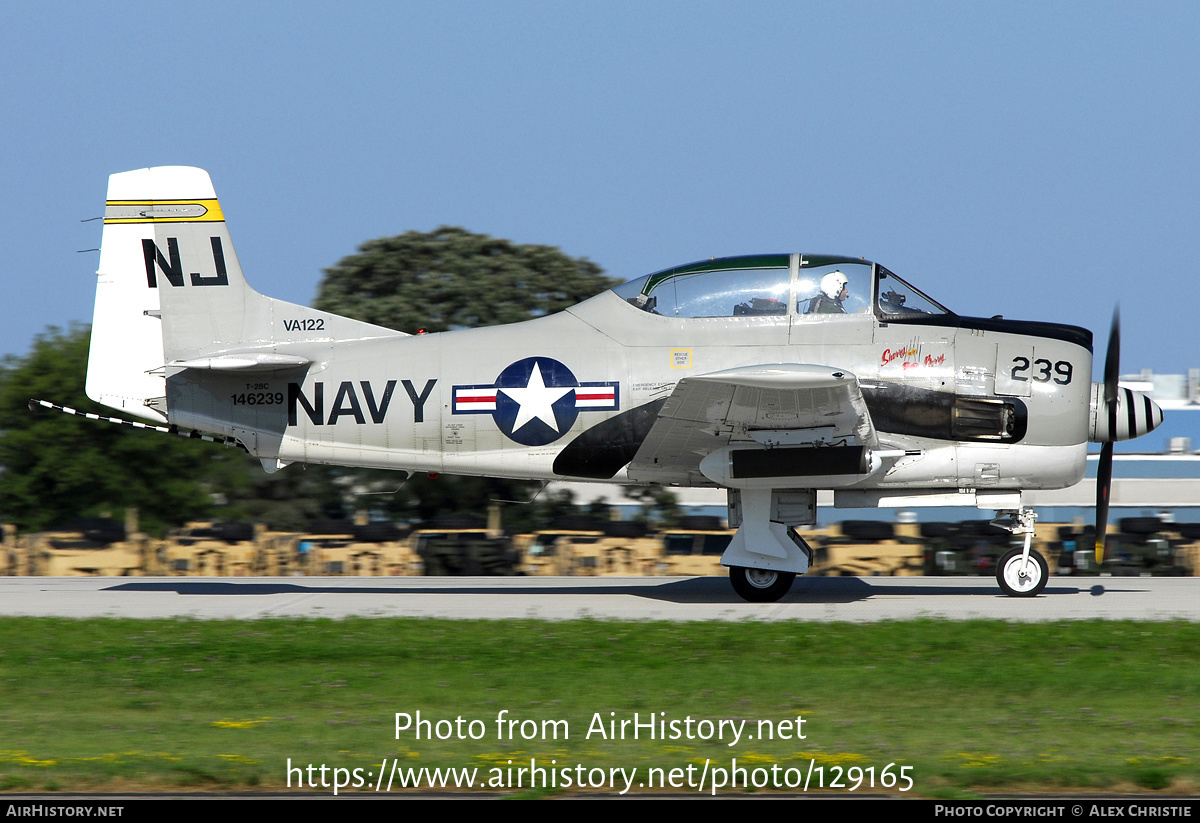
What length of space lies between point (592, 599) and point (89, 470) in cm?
1609

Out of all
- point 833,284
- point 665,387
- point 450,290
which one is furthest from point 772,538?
point 450,290

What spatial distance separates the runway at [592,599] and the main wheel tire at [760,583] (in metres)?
0.11

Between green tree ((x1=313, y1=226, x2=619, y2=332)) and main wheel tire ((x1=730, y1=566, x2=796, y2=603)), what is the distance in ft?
39.0

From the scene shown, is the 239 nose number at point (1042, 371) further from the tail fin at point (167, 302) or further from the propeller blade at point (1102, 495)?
the tail fin at point (167, 302)

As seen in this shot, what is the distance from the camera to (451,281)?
23.8 metres

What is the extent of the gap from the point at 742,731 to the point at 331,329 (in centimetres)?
751

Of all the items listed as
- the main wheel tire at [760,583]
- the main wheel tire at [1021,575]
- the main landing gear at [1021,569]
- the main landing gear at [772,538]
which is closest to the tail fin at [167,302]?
the main landing gear at [772,538]

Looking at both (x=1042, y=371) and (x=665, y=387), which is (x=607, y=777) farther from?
(x=1042, y=371)

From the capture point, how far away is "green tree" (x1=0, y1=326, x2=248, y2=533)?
24.3 m

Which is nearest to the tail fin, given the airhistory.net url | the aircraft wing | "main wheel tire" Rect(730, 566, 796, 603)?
the aircraft wing

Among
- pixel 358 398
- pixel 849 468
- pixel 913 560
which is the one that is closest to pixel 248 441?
pixel 358 398

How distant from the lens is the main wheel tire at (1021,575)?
39.3 feet

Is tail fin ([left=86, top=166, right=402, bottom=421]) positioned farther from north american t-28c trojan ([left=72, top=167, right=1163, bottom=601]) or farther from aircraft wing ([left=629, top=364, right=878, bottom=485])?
aircraft wing ([left=629, top=364, right=878, bottom=485])

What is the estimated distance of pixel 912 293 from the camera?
37.8ft
